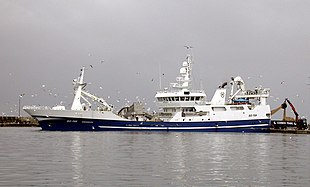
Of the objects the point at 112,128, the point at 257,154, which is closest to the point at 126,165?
the point at 257,154

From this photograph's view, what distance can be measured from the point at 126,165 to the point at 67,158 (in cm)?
524

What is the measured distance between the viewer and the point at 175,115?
256 feet

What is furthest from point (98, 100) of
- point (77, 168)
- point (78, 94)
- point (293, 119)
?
point (77, 168)

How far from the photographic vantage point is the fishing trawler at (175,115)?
7750cm

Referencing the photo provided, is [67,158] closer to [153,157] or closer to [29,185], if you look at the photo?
[153,157]

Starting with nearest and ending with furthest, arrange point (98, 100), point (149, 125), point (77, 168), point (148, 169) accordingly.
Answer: point (77, 168), point (148, 169), point (149, 125), point (98, 100)

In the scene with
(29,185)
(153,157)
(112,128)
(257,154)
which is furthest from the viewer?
(112,128)

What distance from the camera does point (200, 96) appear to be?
7975 cm

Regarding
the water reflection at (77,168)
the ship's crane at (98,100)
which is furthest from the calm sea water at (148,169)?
the ship's crane at (98,100)

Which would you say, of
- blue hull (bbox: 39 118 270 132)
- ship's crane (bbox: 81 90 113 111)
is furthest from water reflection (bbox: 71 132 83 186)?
ship's crane (bbox: 81 90 113 111)

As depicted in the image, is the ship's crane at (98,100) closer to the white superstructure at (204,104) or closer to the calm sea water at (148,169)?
the white superstructure at (204,104)

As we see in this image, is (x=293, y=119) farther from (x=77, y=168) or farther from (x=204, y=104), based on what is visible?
(x=77, y=168)

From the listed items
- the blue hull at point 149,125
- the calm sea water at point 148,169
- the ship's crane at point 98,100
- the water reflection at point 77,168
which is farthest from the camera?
the ship's crane at point 98,100

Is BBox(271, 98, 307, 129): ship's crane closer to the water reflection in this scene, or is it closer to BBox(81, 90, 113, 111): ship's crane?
BBox(81, 90, 113, 111): ship's crane
